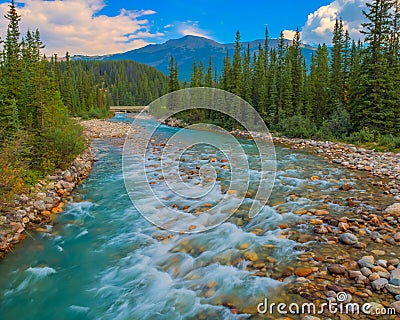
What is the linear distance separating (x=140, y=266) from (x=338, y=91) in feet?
88.2

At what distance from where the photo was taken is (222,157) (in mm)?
17203

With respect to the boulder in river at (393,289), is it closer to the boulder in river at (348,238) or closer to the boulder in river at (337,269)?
the boulder in river at (337,269)

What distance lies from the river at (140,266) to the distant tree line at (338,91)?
13.2 metres

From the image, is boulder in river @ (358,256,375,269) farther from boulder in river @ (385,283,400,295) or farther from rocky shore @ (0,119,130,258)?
rocky shore @ (0,119,130,258)

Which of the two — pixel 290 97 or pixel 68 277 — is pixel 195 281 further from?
pixel 290 97

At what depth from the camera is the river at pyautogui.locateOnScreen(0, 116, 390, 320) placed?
4922 mm

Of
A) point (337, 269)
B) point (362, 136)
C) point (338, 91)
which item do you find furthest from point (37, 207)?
point (338, 91)

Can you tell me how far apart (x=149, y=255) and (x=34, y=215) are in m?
4.03

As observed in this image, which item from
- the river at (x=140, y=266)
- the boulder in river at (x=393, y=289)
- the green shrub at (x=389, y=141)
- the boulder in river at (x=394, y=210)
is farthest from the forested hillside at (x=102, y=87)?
the boulder in river at (x=393, y=289)

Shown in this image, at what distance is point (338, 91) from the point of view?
2725cm

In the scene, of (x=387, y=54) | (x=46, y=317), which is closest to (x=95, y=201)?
(x=46, y=317)

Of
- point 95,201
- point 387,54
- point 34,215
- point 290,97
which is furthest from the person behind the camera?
point 290,97

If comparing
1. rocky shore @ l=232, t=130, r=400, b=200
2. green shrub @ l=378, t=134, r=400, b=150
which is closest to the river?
rocky shore @ l=232, t=130, r=400, b=200

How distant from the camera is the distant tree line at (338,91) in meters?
19.8
